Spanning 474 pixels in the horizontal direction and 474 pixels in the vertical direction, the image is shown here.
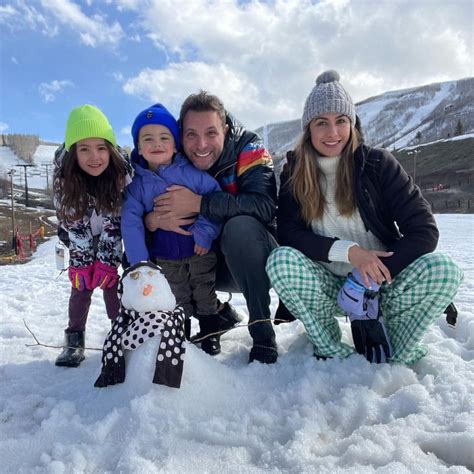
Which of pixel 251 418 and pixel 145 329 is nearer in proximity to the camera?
pixel 251 418

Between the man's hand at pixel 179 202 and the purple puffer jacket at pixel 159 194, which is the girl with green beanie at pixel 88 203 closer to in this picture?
the purple puffer jacket at pixel 159 194

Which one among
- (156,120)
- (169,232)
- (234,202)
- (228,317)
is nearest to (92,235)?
(169,232)

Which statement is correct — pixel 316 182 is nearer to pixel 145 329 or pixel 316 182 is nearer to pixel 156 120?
pixel 156 120

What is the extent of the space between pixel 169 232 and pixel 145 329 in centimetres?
86

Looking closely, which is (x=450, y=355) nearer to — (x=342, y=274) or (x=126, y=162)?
(x=342, y=274)

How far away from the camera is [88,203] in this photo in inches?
95.3

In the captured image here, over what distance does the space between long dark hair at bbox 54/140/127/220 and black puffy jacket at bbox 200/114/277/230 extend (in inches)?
20.6

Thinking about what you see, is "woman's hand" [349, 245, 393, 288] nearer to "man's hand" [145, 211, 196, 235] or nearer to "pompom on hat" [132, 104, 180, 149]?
"man's hand" [145, 211, 196, 235]

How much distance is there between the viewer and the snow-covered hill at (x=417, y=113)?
73312mm

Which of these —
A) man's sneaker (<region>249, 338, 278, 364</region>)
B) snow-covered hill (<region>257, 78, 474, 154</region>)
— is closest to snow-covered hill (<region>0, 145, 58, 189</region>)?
snow-covered hill (<region>257, 78, 474, 154</region>)

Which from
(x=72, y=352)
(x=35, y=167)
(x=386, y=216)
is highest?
(x=35, y=167)

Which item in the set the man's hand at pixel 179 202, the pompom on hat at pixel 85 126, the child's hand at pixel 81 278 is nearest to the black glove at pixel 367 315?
the man's hand at pixel 179 202

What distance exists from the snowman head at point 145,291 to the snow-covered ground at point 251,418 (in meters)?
0.21

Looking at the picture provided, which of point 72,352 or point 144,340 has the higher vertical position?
point 144,340
